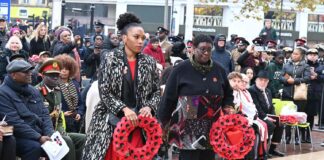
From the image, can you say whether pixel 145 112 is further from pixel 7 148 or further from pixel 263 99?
pixel 263 99

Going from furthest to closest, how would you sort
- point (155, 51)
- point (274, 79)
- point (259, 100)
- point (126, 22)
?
point (274, 79)
point (155, 51)
point (259, 100)
point (126, 22)

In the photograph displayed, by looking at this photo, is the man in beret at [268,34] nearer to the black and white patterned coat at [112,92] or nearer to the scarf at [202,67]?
the scarf at [202,67]

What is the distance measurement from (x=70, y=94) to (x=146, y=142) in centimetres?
385

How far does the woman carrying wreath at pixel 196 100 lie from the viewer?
884cm

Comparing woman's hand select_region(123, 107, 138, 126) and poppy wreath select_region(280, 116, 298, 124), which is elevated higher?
woman's hand select_region(123, 107, 138, 126)

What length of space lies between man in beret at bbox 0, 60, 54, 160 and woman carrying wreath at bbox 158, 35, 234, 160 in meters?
1.69

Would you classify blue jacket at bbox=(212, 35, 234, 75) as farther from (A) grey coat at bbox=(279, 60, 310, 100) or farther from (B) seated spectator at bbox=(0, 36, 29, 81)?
(B) seated spectator at bbox=(0, 36, 29, 81)

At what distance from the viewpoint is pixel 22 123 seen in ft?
31.4

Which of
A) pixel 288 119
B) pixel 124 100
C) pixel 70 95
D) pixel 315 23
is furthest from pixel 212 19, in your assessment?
pixel 124 100

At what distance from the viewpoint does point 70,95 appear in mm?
11469

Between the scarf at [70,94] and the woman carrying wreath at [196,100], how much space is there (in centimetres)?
274

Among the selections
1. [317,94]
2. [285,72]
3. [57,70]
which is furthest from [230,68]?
[57,70]

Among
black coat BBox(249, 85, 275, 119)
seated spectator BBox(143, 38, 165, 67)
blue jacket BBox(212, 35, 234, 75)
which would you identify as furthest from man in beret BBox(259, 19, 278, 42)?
black coat BBox(249, 85, 275, 119)

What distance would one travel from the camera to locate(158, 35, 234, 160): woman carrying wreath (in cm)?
884
